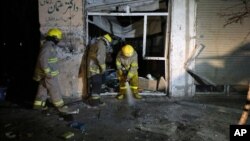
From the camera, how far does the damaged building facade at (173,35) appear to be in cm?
779

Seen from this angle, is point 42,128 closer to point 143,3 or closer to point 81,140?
point 81,140

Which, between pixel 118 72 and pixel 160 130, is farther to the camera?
pixel 118 72

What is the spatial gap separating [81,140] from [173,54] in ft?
12.3

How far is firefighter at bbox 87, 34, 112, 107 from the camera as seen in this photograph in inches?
298

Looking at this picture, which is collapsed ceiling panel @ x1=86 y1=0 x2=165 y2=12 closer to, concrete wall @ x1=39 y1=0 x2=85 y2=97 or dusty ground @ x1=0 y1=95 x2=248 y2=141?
concrete wall @ x1=39 y1=0 x2=85 y2=97

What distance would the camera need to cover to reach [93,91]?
7758mm

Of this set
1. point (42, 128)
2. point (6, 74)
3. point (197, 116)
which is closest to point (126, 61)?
point (197, 116)

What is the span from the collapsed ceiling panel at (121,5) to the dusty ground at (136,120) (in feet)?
8.04

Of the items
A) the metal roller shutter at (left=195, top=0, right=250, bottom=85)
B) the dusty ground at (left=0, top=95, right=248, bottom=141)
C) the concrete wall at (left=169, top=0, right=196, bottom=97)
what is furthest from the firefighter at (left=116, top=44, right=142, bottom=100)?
the metal roller shutter at (left=195, top=0, right=250, bottom=85)

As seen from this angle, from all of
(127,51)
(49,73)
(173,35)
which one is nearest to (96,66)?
(127,51)

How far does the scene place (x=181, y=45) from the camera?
319 inches

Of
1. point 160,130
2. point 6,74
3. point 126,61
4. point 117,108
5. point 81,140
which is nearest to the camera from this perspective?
point 81,140

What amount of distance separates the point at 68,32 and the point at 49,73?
4.84 ft

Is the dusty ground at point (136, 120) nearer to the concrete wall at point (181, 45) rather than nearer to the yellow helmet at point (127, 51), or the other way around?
the concrete wall at point (181, 45)
